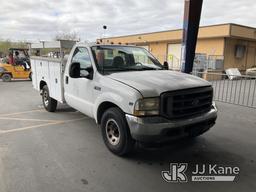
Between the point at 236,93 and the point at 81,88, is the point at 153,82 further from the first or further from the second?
the point at 236,93

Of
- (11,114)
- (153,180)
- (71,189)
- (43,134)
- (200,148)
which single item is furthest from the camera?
(11,114)

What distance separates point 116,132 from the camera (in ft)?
14.1

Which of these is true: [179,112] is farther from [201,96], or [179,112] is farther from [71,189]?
[71,189]

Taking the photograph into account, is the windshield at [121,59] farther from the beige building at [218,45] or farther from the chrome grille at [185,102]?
the beige building at [218,45]

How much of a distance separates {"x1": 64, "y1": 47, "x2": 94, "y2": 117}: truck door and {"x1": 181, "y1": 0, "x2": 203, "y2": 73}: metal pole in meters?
4.19

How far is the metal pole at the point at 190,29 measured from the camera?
25.0 feet

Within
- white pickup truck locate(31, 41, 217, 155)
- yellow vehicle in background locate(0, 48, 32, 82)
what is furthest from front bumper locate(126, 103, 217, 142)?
yellow vehicle in background locate(0, 48, 32, 82)

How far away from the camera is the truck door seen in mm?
4840

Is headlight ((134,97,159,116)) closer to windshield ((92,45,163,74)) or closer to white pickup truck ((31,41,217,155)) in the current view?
white pickup truck ((31,41,217,155))

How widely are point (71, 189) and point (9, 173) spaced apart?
3.70 ft

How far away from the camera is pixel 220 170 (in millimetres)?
3846

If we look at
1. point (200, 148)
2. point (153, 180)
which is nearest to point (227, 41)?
point (200, 148)

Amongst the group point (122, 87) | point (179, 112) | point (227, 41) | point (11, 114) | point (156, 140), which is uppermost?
point (227, 41)
